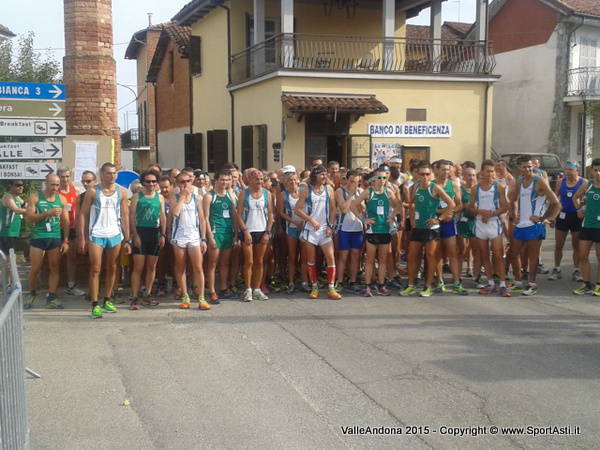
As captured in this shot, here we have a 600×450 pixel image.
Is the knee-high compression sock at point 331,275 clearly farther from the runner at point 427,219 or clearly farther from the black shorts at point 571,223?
the black shorts at point 571,223

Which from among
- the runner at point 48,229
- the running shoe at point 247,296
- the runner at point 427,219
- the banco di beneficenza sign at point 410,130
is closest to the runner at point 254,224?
the running shoe at point 247,296

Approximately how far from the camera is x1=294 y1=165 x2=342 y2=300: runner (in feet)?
29.9

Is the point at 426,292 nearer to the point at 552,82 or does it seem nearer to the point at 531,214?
the point at 531,214

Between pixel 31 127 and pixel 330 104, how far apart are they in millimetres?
10105

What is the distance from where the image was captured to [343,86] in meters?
18.7

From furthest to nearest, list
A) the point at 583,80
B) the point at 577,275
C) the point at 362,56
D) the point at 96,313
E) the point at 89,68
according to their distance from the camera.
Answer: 1. the point at 583,80
2. the point at 362,56
3. the point at 89,68
4. the point at 577,275
5. the point at 96,313

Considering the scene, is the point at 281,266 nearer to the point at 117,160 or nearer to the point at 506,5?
the point at 117,160

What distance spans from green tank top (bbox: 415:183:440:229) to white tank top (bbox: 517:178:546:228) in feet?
4.25

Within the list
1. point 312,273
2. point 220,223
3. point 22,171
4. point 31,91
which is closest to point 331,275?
point 312,273

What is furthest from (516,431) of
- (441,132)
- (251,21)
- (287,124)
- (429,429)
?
(251,21)

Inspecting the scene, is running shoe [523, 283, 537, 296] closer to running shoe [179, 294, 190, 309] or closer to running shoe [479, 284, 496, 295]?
running shoe [479, 284, 496, 295]

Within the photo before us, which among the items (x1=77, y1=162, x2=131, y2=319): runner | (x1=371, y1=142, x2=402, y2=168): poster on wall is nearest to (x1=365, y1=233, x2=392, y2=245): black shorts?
(x1=77, y1=162, x2=131, y2=319): runner

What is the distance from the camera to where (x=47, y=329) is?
24.3ft

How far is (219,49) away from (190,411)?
2003cm
